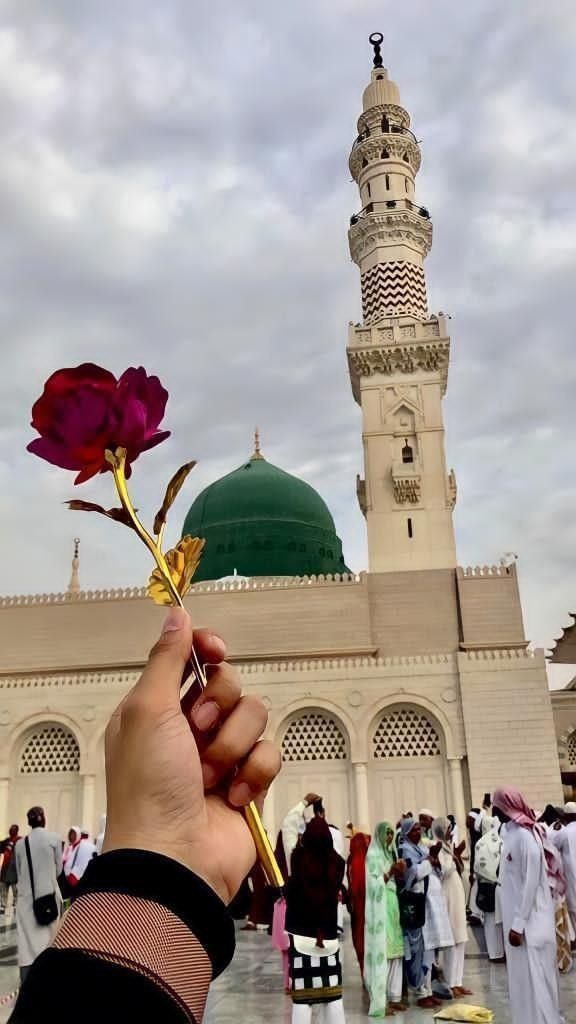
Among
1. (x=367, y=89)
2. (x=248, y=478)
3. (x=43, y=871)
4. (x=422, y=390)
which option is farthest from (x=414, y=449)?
(x=43, y=871)

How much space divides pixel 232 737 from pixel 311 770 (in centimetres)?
1671

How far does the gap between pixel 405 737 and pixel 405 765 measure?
59 cm

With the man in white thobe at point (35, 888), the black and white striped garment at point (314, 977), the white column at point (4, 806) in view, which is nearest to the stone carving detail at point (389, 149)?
the white column at point (4, 806)

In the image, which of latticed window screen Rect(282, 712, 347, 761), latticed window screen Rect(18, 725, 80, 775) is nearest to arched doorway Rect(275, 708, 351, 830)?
latticed window screen Rect(282, 712, 347, 761)

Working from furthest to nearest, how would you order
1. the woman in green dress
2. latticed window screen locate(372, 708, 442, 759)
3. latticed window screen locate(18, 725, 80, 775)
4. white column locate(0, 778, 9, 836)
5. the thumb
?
latticed window screen locate(18, 725, 80, 775) → white column locate(0, 778, 9, 836) → latticed window screen locate(372, 708, 442, 759) → the woman in green dress → the thumb

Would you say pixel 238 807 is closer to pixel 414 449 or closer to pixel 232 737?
pixel 232 737

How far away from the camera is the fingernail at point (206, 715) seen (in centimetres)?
96

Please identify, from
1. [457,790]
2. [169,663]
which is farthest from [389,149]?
[169,663]

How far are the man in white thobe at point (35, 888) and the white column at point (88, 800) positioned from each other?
1235cm

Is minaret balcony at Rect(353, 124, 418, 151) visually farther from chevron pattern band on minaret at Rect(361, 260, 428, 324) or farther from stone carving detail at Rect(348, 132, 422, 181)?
chevron pattern band on minaret at Rect(361, 260, 428, 324)

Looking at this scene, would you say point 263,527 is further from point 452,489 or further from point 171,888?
point 171,888

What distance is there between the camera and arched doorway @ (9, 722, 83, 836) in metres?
17.2

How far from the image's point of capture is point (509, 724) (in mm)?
16219

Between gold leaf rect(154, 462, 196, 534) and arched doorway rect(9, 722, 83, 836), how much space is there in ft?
57.6
